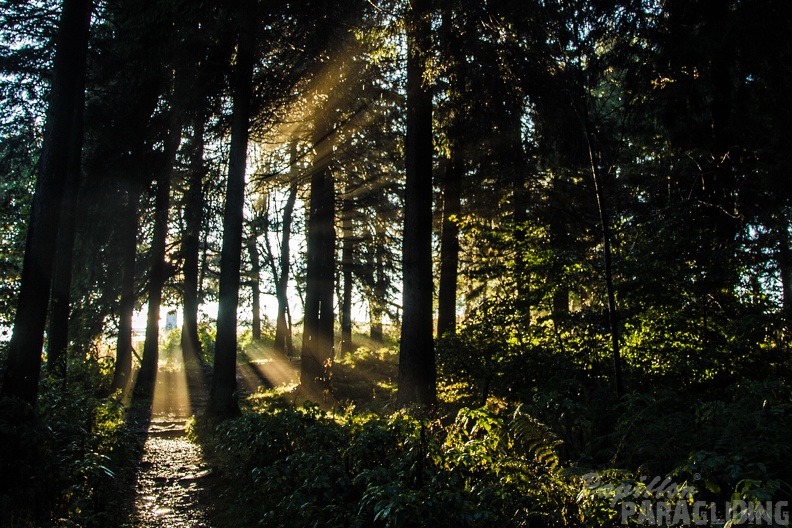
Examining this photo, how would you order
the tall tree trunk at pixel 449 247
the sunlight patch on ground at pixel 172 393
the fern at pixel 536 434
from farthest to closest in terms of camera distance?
the tall tree trunk at pixel 449 247, the sunlight patch on ground at pixel 172 393, the fern at pixel 536 434

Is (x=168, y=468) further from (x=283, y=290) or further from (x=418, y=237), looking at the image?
(x=283, y=290)

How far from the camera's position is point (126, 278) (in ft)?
53.4

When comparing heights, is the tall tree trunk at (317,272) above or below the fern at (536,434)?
above

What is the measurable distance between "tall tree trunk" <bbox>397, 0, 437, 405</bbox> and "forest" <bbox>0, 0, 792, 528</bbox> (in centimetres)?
5

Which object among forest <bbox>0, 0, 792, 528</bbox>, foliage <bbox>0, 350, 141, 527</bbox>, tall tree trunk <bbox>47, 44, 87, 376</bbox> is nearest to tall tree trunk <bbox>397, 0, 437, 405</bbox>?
forest <bbox>0, 0, 792, 528</bbox>

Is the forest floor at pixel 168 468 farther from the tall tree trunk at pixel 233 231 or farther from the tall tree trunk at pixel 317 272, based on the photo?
the tall tree trunk at pixel 317 272

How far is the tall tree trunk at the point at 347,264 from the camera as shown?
63.0 feet

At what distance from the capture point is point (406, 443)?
5.64m

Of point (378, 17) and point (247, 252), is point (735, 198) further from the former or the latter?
point (247, 252)

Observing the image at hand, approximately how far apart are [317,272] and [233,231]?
3.71 metres

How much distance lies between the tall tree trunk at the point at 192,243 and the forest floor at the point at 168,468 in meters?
4.04

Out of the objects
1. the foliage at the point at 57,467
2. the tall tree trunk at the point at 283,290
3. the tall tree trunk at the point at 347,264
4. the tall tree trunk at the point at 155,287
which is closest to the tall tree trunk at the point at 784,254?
the foliage at the point at 57,467

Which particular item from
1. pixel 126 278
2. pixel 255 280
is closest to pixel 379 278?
pixel 255 280

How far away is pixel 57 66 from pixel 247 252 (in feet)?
62.4
